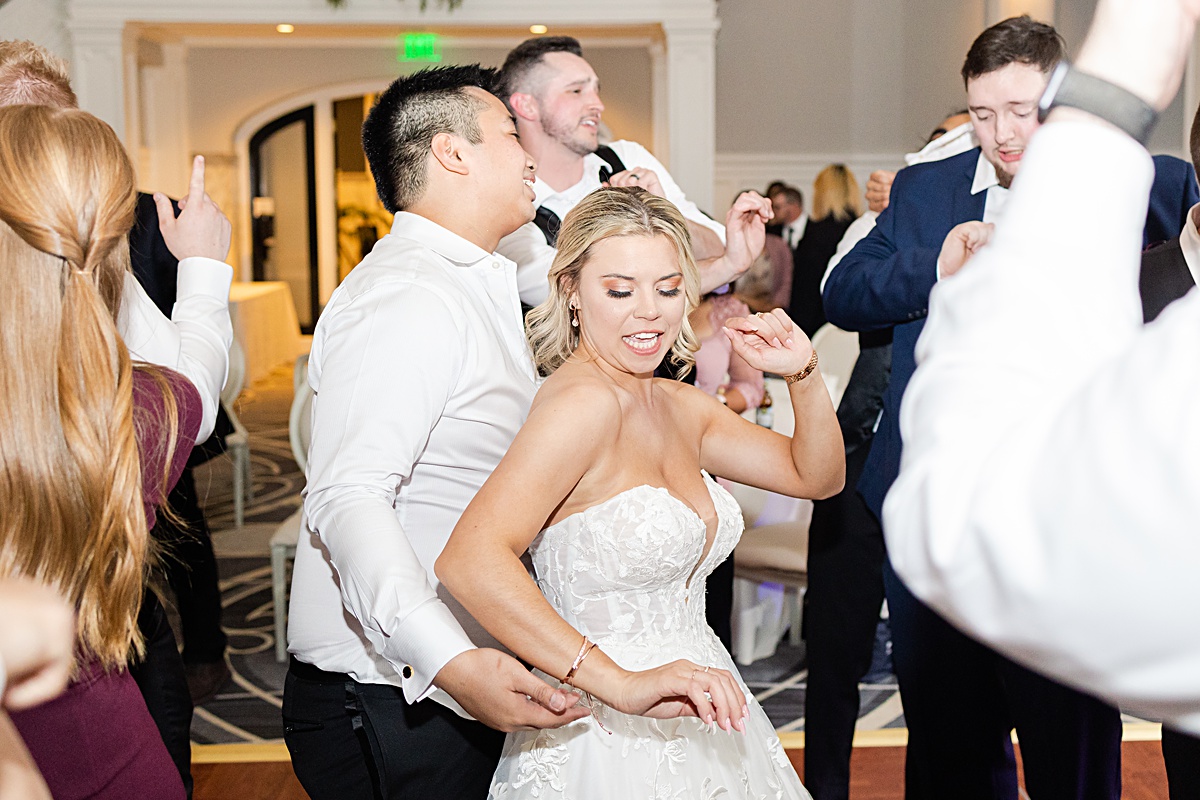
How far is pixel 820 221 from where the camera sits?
257 inches

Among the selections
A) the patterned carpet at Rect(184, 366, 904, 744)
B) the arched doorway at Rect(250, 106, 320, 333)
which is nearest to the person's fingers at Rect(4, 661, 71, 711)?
the patterned carpet at Rect(184, 366, 904, 744)

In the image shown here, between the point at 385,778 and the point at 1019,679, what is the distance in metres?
1.17

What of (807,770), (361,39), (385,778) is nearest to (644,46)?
(361,39)

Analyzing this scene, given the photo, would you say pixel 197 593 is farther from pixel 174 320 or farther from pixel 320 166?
pixel 320 166

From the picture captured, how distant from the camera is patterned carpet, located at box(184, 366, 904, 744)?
337cm

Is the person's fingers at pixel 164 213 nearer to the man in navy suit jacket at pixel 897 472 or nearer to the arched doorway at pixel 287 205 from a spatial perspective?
the man in navy suit jacket at pixel 897 472

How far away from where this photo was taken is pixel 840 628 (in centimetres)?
264

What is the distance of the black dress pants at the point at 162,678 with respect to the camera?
1.85m

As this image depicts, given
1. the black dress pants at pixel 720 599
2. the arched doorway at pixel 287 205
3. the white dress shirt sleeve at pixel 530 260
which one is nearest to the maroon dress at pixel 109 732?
the white dress shirt sleeve at pixel 530 260

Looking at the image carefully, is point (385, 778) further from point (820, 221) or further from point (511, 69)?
point (820, 221)

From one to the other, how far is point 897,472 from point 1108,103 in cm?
165

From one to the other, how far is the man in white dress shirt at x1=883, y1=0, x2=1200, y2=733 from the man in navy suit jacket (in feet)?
4.13

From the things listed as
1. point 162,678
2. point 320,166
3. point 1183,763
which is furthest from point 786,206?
point 320,166

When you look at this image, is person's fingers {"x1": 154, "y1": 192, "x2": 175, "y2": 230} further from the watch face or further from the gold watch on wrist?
the watch face
